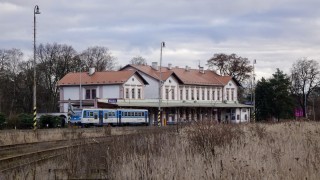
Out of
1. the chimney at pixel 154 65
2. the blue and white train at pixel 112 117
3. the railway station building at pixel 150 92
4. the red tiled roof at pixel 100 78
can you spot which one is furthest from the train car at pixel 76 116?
the chimney at pixel 154 65

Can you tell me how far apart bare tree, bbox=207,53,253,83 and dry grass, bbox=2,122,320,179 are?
97.2 metres

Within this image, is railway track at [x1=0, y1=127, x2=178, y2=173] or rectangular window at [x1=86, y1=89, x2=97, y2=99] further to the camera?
rectangular window at [x1=86, y1=89, x2=97, y2=99]

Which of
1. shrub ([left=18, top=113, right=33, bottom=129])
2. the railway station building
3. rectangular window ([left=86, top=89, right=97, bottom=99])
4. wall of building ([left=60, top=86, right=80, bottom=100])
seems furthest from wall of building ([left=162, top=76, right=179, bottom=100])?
shrub ([left=18, top=113, right=33, bottom=129])

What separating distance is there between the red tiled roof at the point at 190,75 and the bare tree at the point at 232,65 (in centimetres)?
832

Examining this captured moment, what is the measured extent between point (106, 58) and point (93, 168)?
98441mm

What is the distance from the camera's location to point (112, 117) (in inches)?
A: 2562

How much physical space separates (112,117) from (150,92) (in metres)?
24.1

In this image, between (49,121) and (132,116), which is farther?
(132,116)

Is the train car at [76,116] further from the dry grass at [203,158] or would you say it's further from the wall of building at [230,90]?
the dry grass at [203,158]

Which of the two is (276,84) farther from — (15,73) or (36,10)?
(36,10)

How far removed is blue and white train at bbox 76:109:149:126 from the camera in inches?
2482

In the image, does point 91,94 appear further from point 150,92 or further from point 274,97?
point 274,97

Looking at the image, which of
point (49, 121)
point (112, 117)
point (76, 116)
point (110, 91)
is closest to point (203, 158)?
point (49, 121)

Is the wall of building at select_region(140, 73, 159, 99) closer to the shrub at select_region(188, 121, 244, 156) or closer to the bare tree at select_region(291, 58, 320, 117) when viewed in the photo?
the bare tree at select_region(291, 58, 320, 117)
